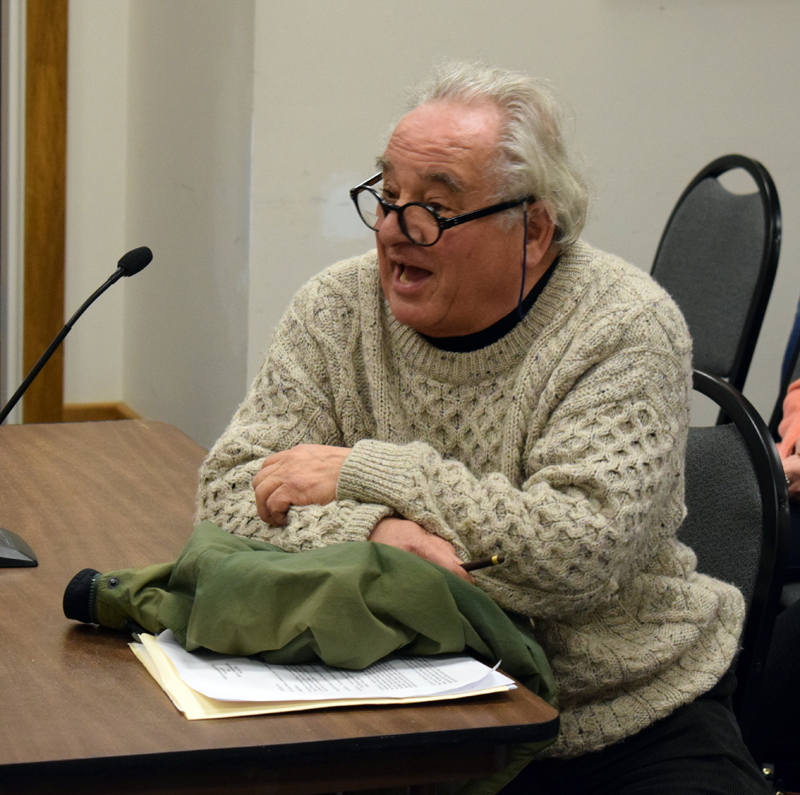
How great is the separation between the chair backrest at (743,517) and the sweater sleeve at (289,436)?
1.65 feet

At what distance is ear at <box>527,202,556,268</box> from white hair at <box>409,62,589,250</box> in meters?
0.01

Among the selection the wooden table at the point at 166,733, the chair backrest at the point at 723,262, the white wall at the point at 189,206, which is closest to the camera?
the wooden table at the point at 166,733

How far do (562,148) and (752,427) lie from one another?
1.41 ft

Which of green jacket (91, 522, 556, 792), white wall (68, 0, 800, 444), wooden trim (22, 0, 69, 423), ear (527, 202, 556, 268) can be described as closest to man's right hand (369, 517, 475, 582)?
green jacket (91, 522, 556, 792)

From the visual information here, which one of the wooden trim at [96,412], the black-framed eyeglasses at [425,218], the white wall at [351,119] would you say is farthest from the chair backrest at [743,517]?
the wooden trim at [96,412]

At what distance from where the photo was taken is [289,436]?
1.36m

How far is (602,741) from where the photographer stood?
1246mm

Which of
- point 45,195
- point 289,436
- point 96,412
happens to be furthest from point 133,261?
point 96,412

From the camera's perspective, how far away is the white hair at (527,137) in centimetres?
127

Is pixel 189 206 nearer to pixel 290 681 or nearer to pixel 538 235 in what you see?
A: pixel 538 235

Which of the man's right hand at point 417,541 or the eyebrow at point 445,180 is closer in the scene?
the man's right hand at point 417,541

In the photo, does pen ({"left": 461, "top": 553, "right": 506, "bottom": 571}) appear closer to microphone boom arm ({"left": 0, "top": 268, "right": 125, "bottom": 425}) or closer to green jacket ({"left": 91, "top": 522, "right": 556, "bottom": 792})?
green jacket ({"left": 91, "top": 522, "right": 556, "bottom": 792})

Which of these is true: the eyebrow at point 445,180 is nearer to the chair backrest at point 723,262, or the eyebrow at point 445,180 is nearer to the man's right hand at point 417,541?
the man's right hand at point 417,541

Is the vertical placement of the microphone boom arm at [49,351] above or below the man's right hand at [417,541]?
above
